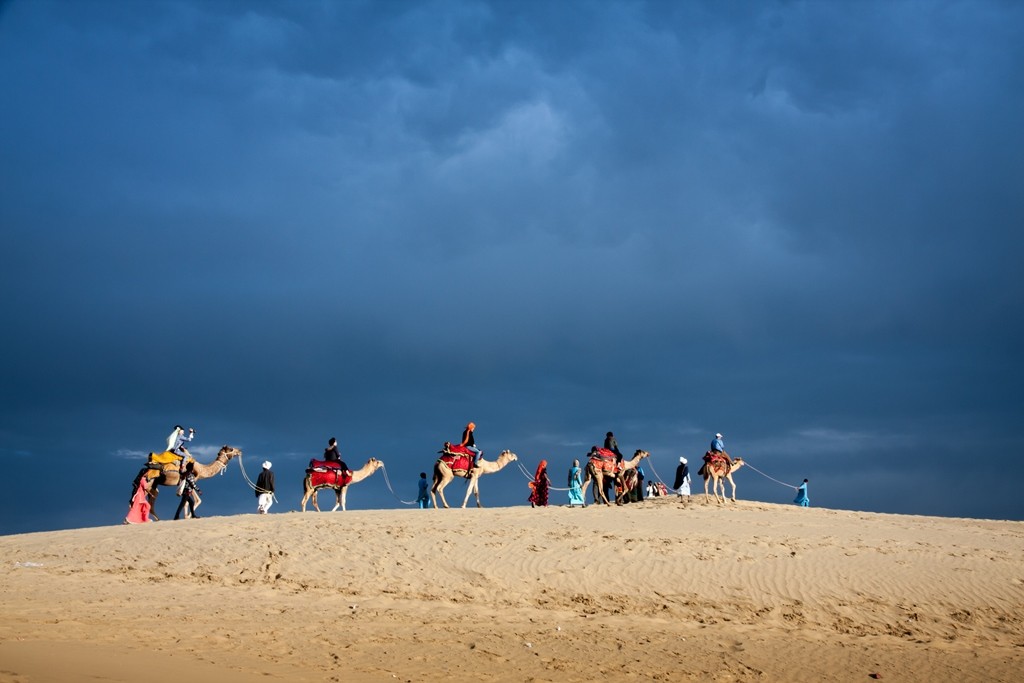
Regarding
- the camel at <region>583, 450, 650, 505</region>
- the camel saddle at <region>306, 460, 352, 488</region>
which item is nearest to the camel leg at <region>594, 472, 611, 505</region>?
the camel at <region>583, 450, 650, 505</region>

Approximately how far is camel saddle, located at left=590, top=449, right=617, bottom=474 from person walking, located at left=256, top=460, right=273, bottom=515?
1191 cm

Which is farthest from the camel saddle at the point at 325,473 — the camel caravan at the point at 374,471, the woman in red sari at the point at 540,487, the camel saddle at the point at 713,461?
the camel saddle at the point at 713,461

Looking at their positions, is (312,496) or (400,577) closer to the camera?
(400,577)

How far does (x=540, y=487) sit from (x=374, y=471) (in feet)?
22.0

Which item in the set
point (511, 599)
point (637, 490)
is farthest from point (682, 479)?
Result: point (511, 599)

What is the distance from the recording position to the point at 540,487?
3275cm

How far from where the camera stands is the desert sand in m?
12.5

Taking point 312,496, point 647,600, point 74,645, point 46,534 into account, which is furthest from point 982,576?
point 46,534

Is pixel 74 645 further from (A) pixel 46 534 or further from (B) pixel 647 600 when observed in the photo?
(A) pixel 46 534

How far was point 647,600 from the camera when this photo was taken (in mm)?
17641

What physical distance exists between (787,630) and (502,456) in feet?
65.6

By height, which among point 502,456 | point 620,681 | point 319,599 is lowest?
point 620,681

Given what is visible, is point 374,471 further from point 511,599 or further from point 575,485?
point 511,599

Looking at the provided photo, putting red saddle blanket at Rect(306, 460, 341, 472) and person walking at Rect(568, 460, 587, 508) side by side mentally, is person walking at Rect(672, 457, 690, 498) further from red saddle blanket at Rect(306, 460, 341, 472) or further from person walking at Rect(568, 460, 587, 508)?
red saddle blanket at Rect(306, 460, 341, 472)
